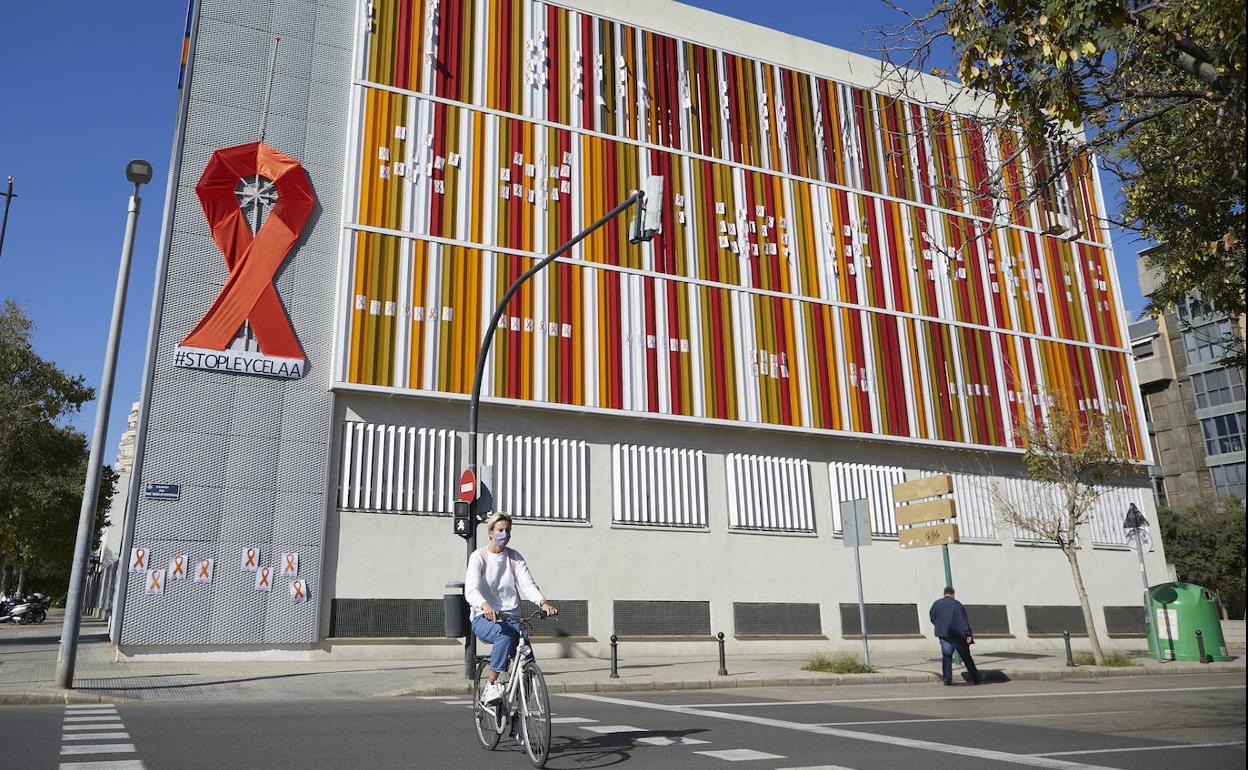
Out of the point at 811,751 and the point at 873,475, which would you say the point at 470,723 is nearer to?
the point at 811,751

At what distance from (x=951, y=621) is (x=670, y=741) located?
889 centimetres

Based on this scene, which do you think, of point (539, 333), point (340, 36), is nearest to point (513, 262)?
point (539, 333)

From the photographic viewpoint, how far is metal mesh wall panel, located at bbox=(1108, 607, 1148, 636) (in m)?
30.1

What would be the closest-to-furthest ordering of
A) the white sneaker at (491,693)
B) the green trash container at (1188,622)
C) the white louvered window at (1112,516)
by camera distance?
the white sneaker at (491,693) < the green trash container at (1188,622) < the white louvered window at (1112,516)

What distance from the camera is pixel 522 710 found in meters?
7.17

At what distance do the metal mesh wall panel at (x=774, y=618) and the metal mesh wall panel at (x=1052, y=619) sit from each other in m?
7.81

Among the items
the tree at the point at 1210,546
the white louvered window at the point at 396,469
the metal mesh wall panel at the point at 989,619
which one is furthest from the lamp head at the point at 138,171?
the tree at the point at 1210,546

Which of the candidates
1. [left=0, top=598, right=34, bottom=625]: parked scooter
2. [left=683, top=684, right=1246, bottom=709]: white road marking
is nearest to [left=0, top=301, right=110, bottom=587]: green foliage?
[left=0, top=598, right=34, bottom=625]: parked scooter

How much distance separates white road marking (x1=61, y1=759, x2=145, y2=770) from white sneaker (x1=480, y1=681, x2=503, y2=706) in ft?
8.12

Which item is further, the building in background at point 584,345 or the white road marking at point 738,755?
the building in background at point 584,345

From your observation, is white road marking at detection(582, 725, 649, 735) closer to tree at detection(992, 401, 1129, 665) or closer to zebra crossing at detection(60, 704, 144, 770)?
zebra crossing at detection(60, 704, 144, 770)

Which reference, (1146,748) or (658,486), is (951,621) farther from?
(658,486)

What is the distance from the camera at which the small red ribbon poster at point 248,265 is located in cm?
2061

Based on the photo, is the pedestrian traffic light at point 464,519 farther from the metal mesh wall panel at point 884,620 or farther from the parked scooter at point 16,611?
the parked scooter at point 16,611
